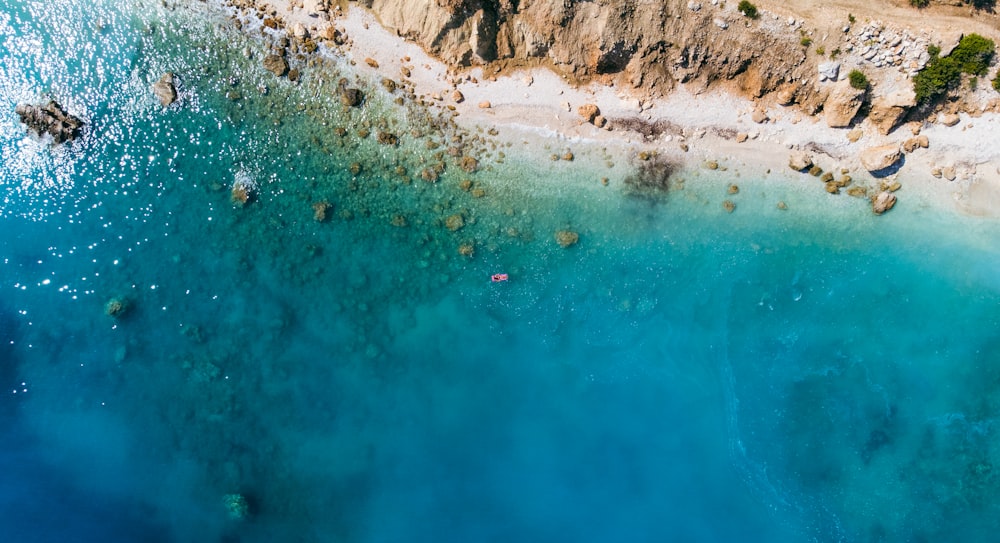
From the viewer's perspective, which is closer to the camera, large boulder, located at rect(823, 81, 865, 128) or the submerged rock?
large boulder, located at rect(823, 81, 865, 128)

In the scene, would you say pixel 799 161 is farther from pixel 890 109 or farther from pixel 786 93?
pixel 890 109

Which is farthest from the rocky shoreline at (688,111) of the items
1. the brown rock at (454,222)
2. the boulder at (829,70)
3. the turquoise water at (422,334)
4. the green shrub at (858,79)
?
the brown rock at (454,222)

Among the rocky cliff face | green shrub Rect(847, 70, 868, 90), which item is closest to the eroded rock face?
the rocky cliff face

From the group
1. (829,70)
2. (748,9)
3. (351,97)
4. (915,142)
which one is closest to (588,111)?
(748,9)

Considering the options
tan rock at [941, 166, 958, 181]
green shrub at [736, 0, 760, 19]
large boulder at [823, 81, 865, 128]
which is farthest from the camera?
tan rock at [941, 166, 958, 181]

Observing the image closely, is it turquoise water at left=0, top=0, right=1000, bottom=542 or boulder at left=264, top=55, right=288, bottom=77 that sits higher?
boulder at left=264, top=55, right=288, bottom=77

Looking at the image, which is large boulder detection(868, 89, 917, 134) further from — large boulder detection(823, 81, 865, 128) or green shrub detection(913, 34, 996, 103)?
large boulder detection(823, 81, 865, 128)
